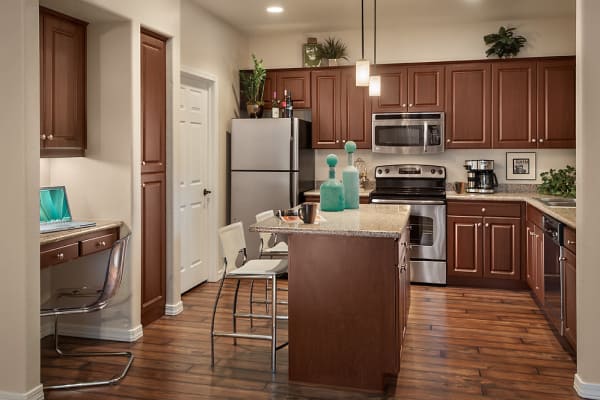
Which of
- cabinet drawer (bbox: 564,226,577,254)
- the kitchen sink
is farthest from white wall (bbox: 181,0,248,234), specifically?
cabinet drawer (bbox: 564,226,577,254)

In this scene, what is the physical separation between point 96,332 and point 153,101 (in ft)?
5.62

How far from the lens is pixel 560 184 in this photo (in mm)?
5508

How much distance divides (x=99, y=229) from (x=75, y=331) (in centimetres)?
88

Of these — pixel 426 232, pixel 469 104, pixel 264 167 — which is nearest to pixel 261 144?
pixel 264 167

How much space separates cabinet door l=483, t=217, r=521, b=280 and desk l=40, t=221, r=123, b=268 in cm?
342

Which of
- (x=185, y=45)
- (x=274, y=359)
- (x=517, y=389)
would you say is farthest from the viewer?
(x=185, y=45)

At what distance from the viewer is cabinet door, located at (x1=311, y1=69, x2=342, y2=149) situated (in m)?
6.18

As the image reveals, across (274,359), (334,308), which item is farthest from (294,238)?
(274,359)

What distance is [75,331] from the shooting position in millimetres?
4098

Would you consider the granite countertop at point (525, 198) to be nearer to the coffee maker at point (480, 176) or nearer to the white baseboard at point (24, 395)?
the coffee maker at point (480, 176)

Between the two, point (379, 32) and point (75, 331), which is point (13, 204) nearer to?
point (75, 331)

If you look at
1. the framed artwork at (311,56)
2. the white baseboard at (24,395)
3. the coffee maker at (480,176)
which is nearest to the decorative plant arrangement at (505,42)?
the coffee maker at (480,176)

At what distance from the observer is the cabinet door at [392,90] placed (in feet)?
19.6

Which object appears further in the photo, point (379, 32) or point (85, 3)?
point (379, 32)
